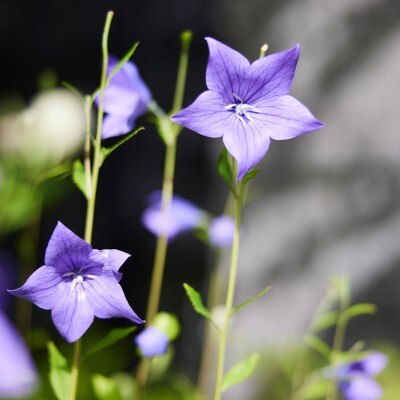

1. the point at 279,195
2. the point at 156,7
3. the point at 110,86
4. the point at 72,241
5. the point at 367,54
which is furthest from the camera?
the point at 156,7

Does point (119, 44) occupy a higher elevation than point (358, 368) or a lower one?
higher

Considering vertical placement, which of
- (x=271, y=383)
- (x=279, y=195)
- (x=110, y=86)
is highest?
(x=110, y=86)

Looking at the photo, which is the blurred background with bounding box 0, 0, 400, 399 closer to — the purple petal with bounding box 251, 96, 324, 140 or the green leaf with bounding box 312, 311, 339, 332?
the green leaf with bounding box 312, 311, 339, 332

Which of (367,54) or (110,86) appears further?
(367,54)

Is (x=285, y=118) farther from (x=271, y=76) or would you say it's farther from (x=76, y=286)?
(x=76, y=286)

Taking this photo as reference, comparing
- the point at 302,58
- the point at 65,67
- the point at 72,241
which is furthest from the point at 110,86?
the point at 65,67

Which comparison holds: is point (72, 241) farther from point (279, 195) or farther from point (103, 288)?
point (279, 195)

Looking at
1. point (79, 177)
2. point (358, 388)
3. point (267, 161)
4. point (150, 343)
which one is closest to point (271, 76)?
point (79, 177)

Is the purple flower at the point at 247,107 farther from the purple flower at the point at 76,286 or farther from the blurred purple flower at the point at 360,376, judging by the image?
the blurred purple flower at the point at 360,376
